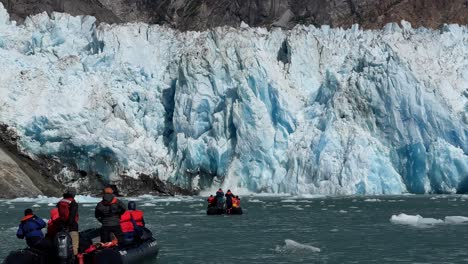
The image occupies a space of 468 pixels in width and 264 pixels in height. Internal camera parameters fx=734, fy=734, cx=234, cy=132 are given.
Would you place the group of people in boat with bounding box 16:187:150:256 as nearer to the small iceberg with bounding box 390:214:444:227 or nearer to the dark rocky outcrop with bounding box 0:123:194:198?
the small iceberg with bounding box 390:214:444:227

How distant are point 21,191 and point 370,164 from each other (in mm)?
19484

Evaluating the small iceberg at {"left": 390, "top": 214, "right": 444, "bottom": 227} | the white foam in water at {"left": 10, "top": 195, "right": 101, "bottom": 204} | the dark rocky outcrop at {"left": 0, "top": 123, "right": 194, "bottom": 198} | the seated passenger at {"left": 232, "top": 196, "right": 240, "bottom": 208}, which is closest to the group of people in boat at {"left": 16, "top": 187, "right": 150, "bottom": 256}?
the small iceberg at {"left": 390, "top": 214, "right": 444, "bottom": 227}

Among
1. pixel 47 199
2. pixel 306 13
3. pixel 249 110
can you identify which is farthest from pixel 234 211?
pixel 306 13

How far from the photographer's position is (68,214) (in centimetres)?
1206

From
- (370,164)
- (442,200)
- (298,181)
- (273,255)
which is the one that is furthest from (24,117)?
(273,255)

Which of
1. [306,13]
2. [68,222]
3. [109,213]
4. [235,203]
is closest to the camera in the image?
[68,222]

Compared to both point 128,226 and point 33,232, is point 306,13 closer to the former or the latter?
point 128,226

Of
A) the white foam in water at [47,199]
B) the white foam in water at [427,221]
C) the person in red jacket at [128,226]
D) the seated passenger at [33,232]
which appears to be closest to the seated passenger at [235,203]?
the white foam in water at [427,221]

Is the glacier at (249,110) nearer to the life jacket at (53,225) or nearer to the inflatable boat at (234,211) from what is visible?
the inflatable boat at (234,211)

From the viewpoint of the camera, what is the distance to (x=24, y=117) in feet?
144

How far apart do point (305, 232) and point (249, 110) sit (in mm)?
23967

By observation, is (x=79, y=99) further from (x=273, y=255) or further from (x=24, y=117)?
(x=273, y=255)

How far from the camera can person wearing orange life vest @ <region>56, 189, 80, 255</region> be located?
39.3ft

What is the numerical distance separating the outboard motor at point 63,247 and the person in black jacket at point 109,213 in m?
1.12
